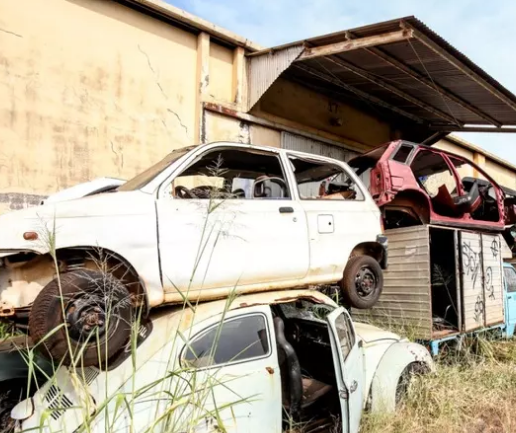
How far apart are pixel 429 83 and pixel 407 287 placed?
5161mm

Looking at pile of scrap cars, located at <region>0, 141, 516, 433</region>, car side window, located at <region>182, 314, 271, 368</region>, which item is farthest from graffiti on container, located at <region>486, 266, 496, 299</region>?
car side window, located at <region>182, 314, 271, 368</region>

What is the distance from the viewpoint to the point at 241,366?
289 centimetres

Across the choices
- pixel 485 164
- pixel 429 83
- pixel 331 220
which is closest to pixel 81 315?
pixel 331 220

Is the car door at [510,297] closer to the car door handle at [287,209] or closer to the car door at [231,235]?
the car door at [231,235]

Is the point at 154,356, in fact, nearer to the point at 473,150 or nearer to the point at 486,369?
the point at 486,369

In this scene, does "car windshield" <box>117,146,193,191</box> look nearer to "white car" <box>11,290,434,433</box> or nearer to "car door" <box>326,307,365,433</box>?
"white car" <box>11,290,434,433</box>

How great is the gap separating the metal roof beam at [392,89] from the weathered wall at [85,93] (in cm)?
262

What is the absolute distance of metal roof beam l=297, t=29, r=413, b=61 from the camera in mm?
6703

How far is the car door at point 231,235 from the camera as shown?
343 centimetres

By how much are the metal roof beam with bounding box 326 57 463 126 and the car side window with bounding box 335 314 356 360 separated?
18.8 ft

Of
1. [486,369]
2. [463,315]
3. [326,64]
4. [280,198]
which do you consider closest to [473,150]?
[326,64]

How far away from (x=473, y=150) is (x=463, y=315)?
11.1m

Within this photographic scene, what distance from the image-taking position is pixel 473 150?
15438 millimetres

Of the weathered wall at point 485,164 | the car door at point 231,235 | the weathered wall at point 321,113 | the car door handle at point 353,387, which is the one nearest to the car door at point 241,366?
the car door at point 231,235
